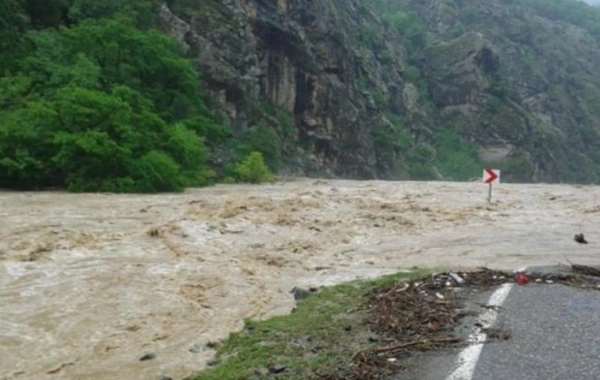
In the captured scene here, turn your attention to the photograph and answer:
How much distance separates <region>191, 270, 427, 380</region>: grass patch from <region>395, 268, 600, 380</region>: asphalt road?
2.39 ft

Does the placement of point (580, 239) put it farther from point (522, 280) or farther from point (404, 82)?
point (404, 82)

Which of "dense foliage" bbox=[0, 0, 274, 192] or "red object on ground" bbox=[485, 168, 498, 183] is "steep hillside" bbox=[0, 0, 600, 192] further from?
"red object on ground" bbox=[485, 168, 498, 183]

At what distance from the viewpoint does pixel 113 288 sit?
34.1ft

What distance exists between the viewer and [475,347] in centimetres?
590

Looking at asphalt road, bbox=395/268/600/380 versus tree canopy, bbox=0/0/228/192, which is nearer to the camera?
asphalt road, bbox=395/268/600/380

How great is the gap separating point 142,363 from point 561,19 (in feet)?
623

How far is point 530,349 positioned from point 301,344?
2.08 meters

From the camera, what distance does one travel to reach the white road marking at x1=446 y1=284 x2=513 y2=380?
17.3 feet

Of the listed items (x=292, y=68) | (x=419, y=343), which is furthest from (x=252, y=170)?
(x=419, y=343)

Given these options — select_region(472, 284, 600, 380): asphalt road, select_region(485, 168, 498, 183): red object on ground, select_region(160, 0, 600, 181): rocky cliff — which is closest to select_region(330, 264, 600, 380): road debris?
select_region(472, 284, 600, 380): asphalt road

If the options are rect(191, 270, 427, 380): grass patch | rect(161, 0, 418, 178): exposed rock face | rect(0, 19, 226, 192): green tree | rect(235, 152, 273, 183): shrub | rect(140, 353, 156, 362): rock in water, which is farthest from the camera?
rect(161, 0, 418, 178): exposed rock face

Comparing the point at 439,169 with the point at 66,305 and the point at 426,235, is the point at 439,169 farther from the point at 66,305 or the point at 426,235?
the point at 66,305

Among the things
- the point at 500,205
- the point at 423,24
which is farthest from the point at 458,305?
the point at 423,24

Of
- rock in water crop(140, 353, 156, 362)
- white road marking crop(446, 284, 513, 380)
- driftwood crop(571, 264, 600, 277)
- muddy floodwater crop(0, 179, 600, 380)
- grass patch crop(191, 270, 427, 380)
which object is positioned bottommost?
rock in water crop(140, 353, 156, 362)
